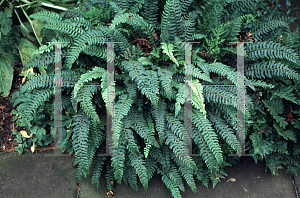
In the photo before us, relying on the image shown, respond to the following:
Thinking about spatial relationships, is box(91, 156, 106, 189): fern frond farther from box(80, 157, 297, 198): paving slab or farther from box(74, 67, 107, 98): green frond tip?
box(74, 67, 107, 98): green frond tip

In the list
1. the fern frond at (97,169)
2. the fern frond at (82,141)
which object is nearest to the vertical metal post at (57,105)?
the fern frond at (82,141)

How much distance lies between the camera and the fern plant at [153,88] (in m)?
2.54

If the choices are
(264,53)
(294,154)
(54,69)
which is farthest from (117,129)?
(294,154)

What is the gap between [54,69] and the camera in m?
2.90

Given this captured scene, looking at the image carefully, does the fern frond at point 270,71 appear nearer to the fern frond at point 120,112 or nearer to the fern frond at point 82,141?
the fern frond at point 120,112

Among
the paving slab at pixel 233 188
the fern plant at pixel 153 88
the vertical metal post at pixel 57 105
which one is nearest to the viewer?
the fern plant at pixel 153 88

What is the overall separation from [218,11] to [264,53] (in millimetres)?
754

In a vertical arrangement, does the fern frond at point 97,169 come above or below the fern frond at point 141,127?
below

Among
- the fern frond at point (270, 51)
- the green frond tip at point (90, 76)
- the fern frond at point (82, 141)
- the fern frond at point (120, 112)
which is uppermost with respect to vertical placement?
the fern frond at point (270, 51)

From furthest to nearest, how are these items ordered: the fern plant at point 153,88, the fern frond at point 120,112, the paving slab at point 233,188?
the paving slab at point 233,188, the fern plant at point 153,88, the fern frond at point 120,112

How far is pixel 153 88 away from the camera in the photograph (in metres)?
2.46

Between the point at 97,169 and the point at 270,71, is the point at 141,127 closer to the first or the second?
the point at 97,169

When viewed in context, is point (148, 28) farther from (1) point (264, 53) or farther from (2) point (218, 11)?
(1) point (264, 53)

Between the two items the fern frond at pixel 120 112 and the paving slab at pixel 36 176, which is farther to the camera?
the paving slab at pixel 36 176
